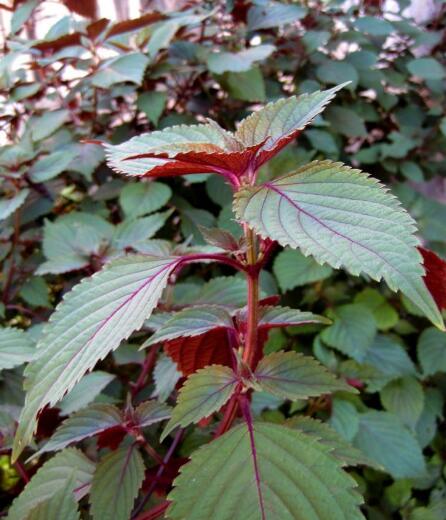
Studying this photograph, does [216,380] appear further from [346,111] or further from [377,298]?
[346,111]

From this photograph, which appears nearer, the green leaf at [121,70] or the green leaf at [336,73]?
the green leaf at [121,70]

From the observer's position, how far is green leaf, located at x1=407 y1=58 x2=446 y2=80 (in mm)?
1399

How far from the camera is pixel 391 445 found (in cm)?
101

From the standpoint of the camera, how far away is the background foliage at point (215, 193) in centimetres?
92

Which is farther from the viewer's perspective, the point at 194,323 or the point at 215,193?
the point at 215,193

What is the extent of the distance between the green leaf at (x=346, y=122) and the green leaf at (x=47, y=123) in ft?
2.24

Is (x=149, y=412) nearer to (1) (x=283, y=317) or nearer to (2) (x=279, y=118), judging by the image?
(1) (x=283, y=317)

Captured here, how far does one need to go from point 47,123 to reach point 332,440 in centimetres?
92

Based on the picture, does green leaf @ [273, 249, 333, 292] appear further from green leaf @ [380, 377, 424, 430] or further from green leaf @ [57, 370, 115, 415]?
green leaf @ [57, 370, 115, 415]

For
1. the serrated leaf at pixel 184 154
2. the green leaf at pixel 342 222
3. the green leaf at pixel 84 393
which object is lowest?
the green leaf at pixel 84 393

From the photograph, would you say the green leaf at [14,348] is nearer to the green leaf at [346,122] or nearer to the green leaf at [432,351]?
the green leaf at [432,351]

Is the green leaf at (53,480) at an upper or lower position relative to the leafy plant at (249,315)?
lower

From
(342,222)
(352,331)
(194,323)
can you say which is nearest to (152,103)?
(352,331)

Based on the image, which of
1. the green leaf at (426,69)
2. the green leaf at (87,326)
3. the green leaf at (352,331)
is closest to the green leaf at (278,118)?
the green leaf at (87,326)
